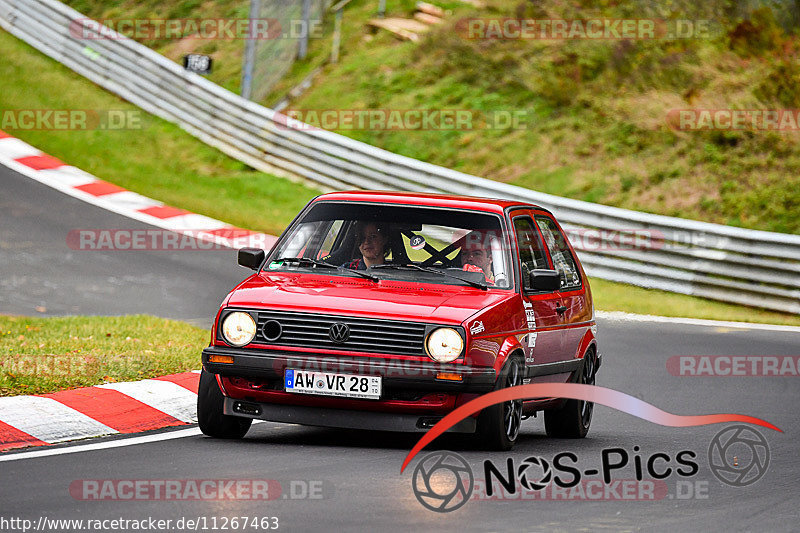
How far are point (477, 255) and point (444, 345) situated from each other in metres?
1.18

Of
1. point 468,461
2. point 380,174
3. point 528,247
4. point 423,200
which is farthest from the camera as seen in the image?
point 380,174

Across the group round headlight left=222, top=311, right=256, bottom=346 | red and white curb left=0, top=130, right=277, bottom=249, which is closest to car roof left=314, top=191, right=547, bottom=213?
round headlight left=222, top=311, right=256, bottom=346

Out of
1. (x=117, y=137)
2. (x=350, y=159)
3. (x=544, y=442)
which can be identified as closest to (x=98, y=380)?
(x=544, y=442)

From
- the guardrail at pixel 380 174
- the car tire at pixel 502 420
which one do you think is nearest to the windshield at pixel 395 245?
the car tire at pixel 502 420

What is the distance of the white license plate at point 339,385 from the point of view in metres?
7.81

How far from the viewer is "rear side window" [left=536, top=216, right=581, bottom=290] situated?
32.0 feet

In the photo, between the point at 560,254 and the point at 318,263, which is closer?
the point at 318,263

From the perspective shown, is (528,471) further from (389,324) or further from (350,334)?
(350,334)

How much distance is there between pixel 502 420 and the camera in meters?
7.99

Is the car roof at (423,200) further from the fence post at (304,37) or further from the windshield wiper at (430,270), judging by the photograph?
the fence post at (304,37)

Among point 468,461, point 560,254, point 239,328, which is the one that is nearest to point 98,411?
point 239,328

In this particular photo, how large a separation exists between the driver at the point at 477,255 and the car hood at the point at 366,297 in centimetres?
21

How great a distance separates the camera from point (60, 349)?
10.9 m

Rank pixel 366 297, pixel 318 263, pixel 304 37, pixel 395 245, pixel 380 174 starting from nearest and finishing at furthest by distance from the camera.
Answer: pixel 366 297 → pixel 318 263 → pixel 395 245 → pixel 380 174 → pixel 304 37
